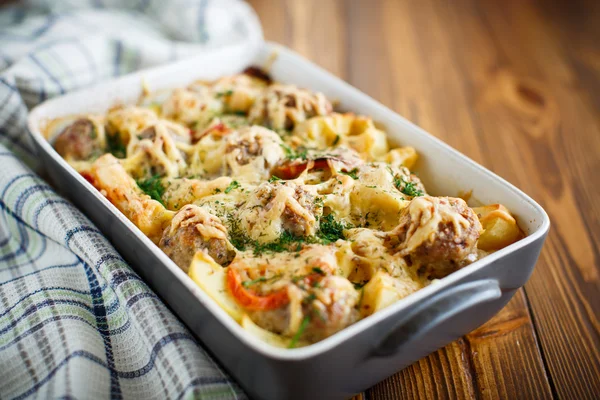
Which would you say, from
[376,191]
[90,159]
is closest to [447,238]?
[376,191]

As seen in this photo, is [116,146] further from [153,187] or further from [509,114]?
[509,114]

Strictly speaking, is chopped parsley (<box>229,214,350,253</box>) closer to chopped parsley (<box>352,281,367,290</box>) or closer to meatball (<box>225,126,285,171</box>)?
chopped parsley (<box>352,281,367,290</box>)

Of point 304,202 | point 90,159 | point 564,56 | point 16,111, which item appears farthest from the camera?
point 564,56

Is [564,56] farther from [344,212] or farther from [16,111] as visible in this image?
[16,111]

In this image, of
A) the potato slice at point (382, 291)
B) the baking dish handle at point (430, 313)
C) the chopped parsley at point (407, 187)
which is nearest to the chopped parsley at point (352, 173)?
the chopped parsley at point (407, 187)

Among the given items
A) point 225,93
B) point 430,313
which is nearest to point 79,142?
point 225,93
